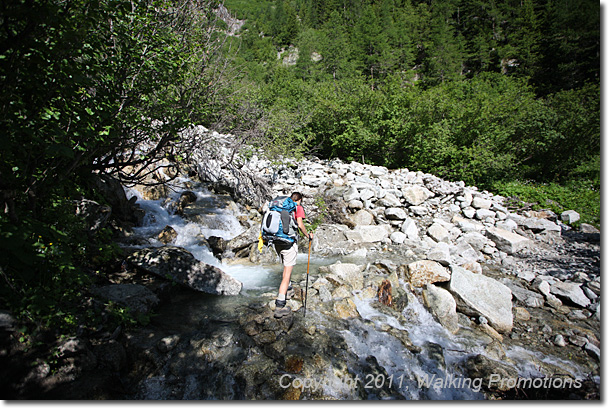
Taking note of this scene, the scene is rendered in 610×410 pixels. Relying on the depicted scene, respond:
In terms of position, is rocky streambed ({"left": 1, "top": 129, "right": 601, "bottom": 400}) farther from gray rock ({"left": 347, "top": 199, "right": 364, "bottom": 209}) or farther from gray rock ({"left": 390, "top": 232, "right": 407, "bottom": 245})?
gray rock ({"left": 347, "top": 199, "right": 364, "bottom": 209})

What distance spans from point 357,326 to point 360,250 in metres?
4.37

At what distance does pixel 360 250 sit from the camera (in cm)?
890

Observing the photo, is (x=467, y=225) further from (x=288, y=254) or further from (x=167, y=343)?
(x=167, y=343)

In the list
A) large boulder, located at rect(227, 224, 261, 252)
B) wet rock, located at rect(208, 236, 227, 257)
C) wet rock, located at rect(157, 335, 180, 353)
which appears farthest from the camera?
large boulder, located at rect(227, 224, 261, 252)

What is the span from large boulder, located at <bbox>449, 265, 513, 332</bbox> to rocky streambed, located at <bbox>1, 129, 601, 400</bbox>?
0.02 meters

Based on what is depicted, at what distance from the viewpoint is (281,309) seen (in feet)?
15.4

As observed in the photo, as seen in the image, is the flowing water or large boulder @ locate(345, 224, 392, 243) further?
large boulder @ locate(345, 224, 392, 243)

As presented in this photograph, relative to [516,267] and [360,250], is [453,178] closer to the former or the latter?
[516,267]

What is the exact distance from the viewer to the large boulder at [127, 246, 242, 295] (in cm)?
545

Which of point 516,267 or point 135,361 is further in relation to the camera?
point 516,267

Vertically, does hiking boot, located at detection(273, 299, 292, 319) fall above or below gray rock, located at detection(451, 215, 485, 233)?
below

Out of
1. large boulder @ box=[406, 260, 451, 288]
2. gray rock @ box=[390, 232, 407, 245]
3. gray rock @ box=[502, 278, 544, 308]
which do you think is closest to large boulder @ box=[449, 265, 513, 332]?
large boulder @ box=[406, 260, 451, 288]

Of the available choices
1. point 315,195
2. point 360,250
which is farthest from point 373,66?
point 360,250

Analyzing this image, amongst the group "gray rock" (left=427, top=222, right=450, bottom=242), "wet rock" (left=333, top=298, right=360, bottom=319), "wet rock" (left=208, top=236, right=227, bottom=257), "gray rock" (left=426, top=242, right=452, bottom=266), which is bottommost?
"wet rock" (left=333, top=298, right=360, bottom=319)
